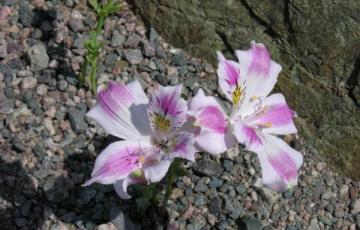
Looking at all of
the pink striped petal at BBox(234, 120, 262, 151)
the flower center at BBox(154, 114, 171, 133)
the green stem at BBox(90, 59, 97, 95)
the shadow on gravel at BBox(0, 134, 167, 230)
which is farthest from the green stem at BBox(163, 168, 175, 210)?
the green stem at BBox(90, 59, 97, 95)

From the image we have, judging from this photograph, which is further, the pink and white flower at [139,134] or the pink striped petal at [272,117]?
the pink striped petal at [272,117]

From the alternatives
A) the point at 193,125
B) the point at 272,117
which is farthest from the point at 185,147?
the point at 272,117


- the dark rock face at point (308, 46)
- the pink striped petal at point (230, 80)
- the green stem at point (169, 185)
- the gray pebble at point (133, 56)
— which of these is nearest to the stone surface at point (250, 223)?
the green stem at point (169, 185)

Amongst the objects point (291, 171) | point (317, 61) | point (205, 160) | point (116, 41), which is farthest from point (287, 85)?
point (291, 171)

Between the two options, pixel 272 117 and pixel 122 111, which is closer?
pixel 122 111

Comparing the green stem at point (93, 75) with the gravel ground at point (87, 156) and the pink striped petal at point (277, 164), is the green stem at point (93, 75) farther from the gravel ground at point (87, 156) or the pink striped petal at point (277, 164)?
the pink striped petal at point (277, 164)

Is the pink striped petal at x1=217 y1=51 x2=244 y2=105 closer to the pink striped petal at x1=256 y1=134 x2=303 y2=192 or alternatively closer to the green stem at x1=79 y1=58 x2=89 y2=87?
the pink striped petal at x1=256 y1=134 x2=303 y2=192

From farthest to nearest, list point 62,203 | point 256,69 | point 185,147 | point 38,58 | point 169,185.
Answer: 1. point 38,58
2. point 62,203
3. point 169,185
4. point 256,69
5. point 185,147

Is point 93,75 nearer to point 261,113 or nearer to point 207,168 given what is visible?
point 207,168

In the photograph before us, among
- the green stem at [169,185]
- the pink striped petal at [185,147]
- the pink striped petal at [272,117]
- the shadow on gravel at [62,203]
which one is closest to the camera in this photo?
the pink striped petal at [185,147]
